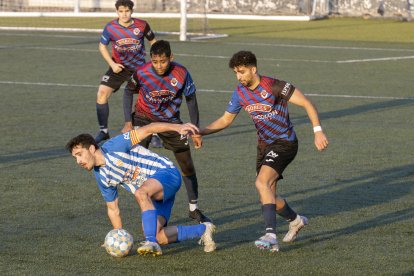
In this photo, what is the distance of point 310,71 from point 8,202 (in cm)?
1524

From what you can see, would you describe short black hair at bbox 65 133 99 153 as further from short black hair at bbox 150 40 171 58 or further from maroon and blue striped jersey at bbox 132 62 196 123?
maroon and blue striped jersey at bbox 132 62 196 123

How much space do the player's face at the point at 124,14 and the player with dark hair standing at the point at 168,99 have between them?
4.17 m

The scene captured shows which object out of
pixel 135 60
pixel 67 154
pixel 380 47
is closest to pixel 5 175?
pixel 67 154

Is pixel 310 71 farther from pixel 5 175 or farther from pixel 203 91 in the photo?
pixel 5 175

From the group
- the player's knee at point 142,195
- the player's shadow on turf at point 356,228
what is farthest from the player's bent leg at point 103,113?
the player's knee at point 142,195

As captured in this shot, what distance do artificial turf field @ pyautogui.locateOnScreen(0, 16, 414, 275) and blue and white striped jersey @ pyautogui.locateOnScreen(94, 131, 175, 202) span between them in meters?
0.63

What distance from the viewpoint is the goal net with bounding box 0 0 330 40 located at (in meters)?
42.8

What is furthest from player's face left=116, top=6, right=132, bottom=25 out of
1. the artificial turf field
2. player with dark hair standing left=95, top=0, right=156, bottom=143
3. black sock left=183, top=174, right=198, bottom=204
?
black sock left=183, top=174, right=198, bottom=204

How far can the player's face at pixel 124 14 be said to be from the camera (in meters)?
15.6

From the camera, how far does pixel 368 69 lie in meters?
25.6

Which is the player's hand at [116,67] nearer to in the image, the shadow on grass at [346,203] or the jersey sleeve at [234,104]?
the shadow on grass at [346,203]

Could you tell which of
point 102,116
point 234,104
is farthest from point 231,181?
point 102,116

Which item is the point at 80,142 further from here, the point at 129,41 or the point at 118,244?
the point at 129,41

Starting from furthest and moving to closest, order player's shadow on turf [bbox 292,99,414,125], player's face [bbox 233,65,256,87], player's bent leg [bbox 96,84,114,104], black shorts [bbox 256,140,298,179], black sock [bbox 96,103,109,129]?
player's shadow on turf [bbox 292,99,414,125]
player's bent leg [bbox 96,84,114,104]
black sock [bbox 96,103,109,129]
black shorts [bbox 256,140,298,179]
player's face [bbox 233,65,256,87]
